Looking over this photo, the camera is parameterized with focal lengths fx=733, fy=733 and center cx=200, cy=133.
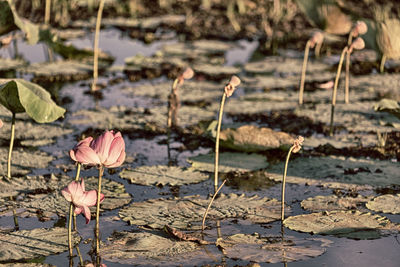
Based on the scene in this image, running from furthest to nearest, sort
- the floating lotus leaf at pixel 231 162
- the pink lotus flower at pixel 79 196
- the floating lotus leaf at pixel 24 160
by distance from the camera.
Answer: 1. the floating lotus leaf at pixel 231 162
2. the floating lotus leaf at pixel 24 160
3. the pink lotus flower at pixel 79 196

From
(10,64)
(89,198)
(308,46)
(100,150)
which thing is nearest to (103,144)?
(100,150)

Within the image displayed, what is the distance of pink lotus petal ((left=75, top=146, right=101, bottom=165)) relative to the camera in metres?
3.46

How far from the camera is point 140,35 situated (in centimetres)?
1192

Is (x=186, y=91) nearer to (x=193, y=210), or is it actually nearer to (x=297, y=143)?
(x=193, y=210)

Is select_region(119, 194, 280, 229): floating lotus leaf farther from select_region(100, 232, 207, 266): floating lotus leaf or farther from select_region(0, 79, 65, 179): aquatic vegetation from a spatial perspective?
select_region(0, 79, 65, 179): aquatic vegetation

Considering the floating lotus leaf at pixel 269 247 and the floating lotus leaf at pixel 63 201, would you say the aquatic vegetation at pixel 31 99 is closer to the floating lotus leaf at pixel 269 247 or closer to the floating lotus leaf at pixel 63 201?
the floating lotus leaf at pixel 63 201

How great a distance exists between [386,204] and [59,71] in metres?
5.01

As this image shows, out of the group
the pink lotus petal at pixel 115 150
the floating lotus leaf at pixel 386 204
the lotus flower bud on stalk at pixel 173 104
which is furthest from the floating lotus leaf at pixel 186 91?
the pink lotus petal at pixel 115 150

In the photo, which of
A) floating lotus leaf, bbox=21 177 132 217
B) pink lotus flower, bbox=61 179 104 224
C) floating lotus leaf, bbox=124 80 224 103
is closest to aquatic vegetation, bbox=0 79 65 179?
floating lotus leaf, bbox=21 177 132 217

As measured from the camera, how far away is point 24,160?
209 inches

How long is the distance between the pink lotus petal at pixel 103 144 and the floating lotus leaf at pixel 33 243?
537 millimetres

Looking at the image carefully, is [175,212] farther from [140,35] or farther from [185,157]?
[140,35]

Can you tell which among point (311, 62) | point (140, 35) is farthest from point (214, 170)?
point (140, 35)

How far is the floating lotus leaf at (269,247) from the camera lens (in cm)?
362
